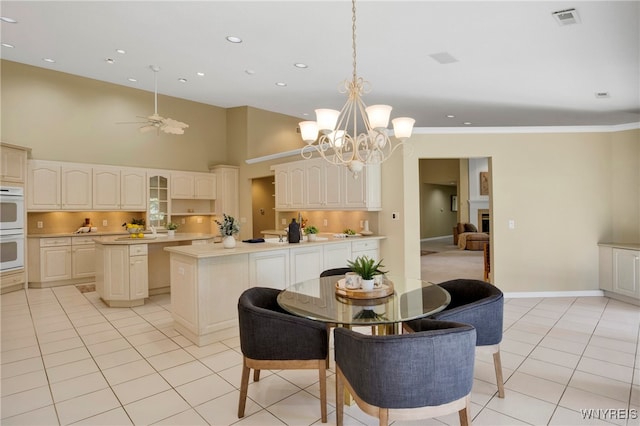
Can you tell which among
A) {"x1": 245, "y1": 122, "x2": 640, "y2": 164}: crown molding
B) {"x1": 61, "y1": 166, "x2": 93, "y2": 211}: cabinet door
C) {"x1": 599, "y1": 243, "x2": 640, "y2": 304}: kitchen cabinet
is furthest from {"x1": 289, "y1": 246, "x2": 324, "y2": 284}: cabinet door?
{"x1": 61, "y1": 166, "x2": 93, "y2": 211}: cabinet door

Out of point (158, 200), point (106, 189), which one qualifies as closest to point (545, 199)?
point (158, 200)

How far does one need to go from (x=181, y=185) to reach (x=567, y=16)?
7597 millimetres

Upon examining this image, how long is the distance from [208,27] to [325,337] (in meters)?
3.97

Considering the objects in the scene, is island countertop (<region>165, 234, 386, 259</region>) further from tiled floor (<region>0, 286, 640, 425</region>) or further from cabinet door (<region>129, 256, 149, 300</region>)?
cabinet door (<region>129, 256, 149, 300</region>)

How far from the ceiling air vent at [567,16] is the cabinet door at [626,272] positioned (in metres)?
3.14

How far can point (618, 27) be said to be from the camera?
12.0 ft

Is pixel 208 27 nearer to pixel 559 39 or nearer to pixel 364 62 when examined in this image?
pixel 364 62

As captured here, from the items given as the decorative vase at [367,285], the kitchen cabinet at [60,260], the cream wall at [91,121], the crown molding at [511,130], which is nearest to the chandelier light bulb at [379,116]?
the decorative vase at [367,285]

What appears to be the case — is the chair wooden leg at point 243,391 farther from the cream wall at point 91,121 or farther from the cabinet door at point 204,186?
the cabinet door at point 204,186

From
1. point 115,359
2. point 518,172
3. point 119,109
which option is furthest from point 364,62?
point 119,109

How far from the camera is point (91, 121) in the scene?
7.11 m

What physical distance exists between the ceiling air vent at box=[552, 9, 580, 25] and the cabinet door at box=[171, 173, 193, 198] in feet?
24.5

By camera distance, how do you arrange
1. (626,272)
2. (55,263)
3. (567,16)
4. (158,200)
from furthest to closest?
(158,200)
(55,263)
(626,272)
(567,16)

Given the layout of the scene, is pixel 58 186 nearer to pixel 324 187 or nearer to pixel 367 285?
pixel 324 187
